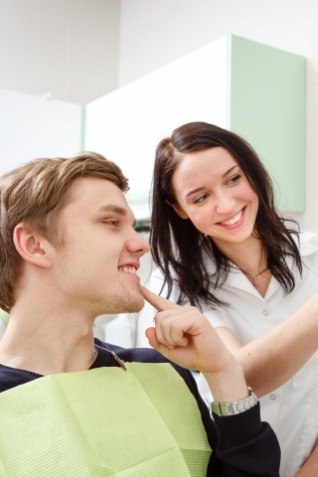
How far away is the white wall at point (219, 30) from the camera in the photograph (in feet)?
7.75

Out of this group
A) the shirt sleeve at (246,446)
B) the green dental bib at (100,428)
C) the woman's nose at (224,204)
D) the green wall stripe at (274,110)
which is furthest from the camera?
the green wall stripe at (274,110)

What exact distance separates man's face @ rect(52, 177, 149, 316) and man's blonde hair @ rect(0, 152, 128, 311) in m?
0.02

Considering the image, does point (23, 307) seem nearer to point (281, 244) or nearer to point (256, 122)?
point (281, 244)

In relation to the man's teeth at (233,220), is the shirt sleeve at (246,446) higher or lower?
lower

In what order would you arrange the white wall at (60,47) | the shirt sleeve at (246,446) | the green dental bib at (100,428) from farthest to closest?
the white wall at (60,47)
the shirt sleeve at (246,446)
the green dental bib at (100,428)

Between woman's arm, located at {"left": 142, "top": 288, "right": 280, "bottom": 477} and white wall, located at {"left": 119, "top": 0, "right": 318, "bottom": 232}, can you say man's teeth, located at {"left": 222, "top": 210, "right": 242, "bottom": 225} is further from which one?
white wall, located at {"left": 119, "top": 0, "right": 318, "bottom": 232}

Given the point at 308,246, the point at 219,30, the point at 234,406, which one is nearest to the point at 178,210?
the point at 308,246

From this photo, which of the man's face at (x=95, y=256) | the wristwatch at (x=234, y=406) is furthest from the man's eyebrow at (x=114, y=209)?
the wristwatch at (x=234, y=406)

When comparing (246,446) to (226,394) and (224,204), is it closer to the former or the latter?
(226,394)

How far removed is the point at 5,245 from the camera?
1.18 meters

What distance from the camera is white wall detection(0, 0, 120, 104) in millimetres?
3420

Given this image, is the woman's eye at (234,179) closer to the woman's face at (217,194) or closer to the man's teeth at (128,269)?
the woman's face at (217,194)

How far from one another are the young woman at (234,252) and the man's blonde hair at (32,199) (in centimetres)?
30

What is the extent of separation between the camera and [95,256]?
114 cm
